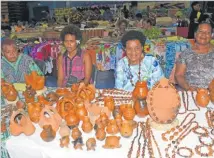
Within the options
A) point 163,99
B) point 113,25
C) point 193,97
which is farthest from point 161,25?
point 163,99

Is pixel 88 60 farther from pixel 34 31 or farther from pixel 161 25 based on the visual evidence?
pixel 161 25

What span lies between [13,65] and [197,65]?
5.89 ft

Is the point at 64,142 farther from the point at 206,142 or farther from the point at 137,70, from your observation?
the point at 137,70

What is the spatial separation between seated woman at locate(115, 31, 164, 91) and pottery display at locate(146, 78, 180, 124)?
824 millimetres

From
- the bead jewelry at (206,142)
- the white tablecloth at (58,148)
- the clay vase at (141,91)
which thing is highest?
the clay vase at (141,91)

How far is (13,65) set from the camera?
10.4ft

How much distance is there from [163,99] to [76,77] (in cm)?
155

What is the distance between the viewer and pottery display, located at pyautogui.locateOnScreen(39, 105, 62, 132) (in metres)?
2.00

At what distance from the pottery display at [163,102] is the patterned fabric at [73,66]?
4.67ft

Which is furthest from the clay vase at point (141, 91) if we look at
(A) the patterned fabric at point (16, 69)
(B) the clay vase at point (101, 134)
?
(A) the patterned fabric at point (16, 69)

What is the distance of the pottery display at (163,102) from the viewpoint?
1921mm

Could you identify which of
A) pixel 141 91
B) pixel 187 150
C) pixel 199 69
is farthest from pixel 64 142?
pixel 199 69

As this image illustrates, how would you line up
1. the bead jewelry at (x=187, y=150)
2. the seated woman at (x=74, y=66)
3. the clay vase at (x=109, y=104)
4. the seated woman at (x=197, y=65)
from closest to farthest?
the bead jewelry at (x=187, y=150) → the clay vase at (x=109, y=104) → the seated woman at (x=197, y=65) → the seated woman at (x=74, y=66)

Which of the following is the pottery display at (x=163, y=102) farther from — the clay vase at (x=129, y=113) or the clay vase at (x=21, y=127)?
the clay vase at (x=21, y=127)
